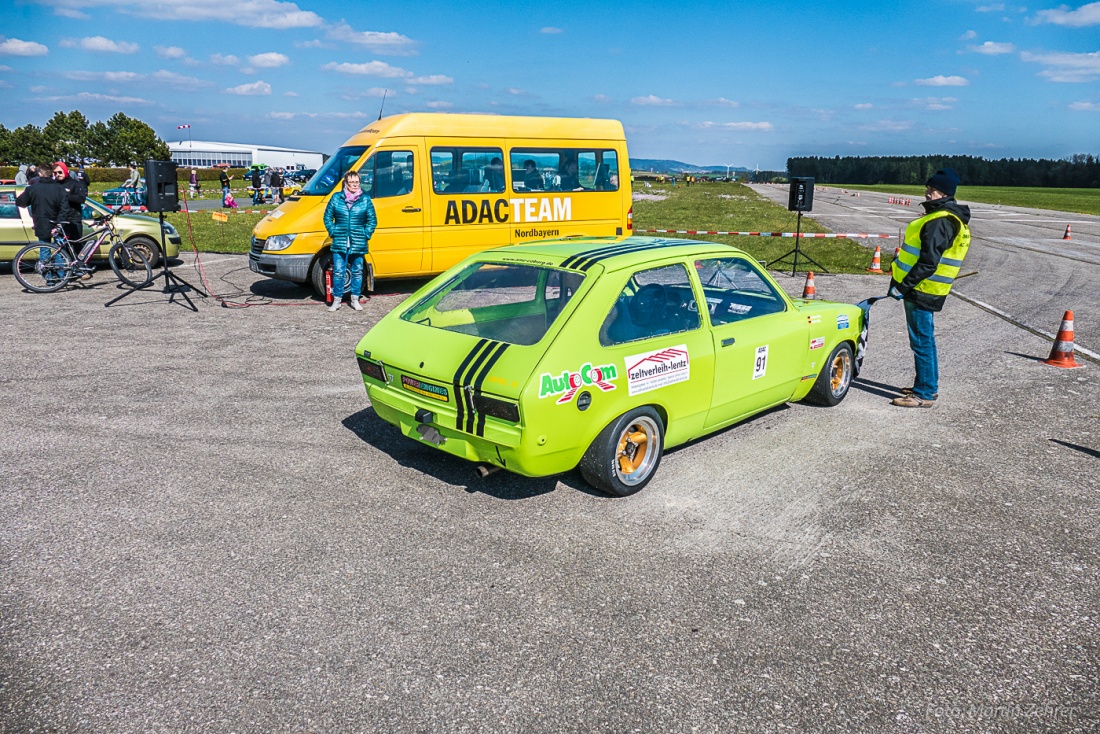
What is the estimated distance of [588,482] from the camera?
15.7ft

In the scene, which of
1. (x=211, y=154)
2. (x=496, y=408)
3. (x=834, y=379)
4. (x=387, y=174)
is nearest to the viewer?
(x=496, y=408)

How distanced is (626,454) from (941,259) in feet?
11.9

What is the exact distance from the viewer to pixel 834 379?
22.1ft

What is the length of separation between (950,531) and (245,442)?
4833 millimetres

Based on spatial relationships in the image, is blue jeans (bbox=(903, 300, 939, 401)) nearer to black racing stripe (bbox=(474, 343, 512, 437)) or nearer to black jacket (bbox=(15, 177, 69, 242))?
black racing stripe (bbox=(474, 343, 512, 437))

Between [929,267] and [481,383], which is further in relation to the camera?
[929,267]

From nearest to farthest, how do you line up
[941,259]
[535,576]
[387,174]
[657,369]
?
1. [535,576]
2. [657,369]
3. [941,259]
4. [387,174]

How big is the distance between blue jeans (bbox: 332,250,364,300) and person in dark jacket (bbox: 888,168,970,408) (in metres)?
7.05

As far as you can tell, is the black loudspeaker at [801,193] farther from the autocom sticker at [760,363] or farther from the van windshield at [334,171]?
the autocom sticker at [760,363]

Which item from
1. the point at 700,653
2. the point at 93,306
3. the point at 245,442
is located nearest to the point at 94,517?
the point at 245,442

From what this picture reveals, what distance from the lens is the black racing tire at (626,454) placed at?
462cm

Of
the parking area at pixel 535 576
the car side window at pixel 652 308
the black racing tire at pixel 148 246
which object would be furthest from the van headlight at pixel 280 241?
the car side window at pixel 652 308

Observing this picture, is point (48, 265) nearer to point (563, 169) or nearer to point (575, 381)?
point (563, 169)

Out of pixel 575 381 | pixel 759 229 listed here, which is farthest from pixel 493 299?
pixel 759 229
